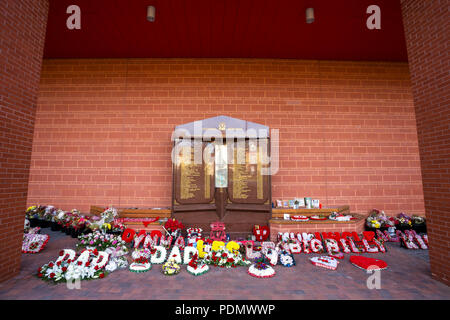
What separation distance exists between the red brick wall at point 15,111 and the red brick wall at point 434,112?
6.35 metres

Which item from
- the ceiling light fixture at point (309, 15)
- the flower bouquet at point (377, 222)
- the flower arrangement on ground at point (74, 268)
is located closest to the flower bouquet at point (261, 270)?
the flower arrangement on ground at point (74, 268)

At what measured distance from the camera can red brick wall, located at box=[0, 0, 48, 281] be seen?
3.16 meters

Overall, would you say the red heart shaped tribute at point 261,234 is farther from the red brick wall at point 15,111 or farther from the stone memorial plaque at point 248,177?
the red brick wall at point 15,111

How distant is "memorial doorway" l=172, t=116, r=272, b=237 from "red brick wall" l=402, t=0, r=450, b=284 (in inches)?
116

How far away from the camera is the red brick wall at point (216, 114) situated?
6.44 m

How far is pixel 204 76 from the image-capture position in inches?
263

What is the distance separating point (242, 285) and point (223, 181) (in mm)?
2761

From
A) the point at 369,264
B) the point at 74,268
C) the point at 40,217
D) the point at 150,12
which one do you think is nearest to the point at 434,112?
the point at 369,264

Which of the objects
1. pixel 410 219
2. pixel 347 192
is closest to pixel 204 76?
pixel 347 192

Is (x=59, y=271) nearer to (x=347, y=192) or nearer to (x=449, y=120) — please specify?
(x=449, y=120)

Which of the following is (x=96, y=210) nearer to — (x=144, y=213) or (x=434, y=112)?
(x=144, y=213)

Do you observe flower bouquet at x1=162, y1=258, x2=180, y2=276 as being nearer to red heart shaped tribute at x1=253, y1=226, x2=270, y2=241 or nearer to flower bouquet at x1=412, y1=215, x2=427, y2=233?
red heart shaped tribute at x1=253, y1=226, x2=270, y2=241

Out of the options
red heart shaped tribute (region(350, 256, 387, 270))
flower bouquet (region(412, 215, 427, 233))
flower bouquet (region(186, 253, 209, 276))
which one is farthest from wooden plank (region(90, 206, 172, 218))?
flower bouquet (region(412, 215, 427, 233))
